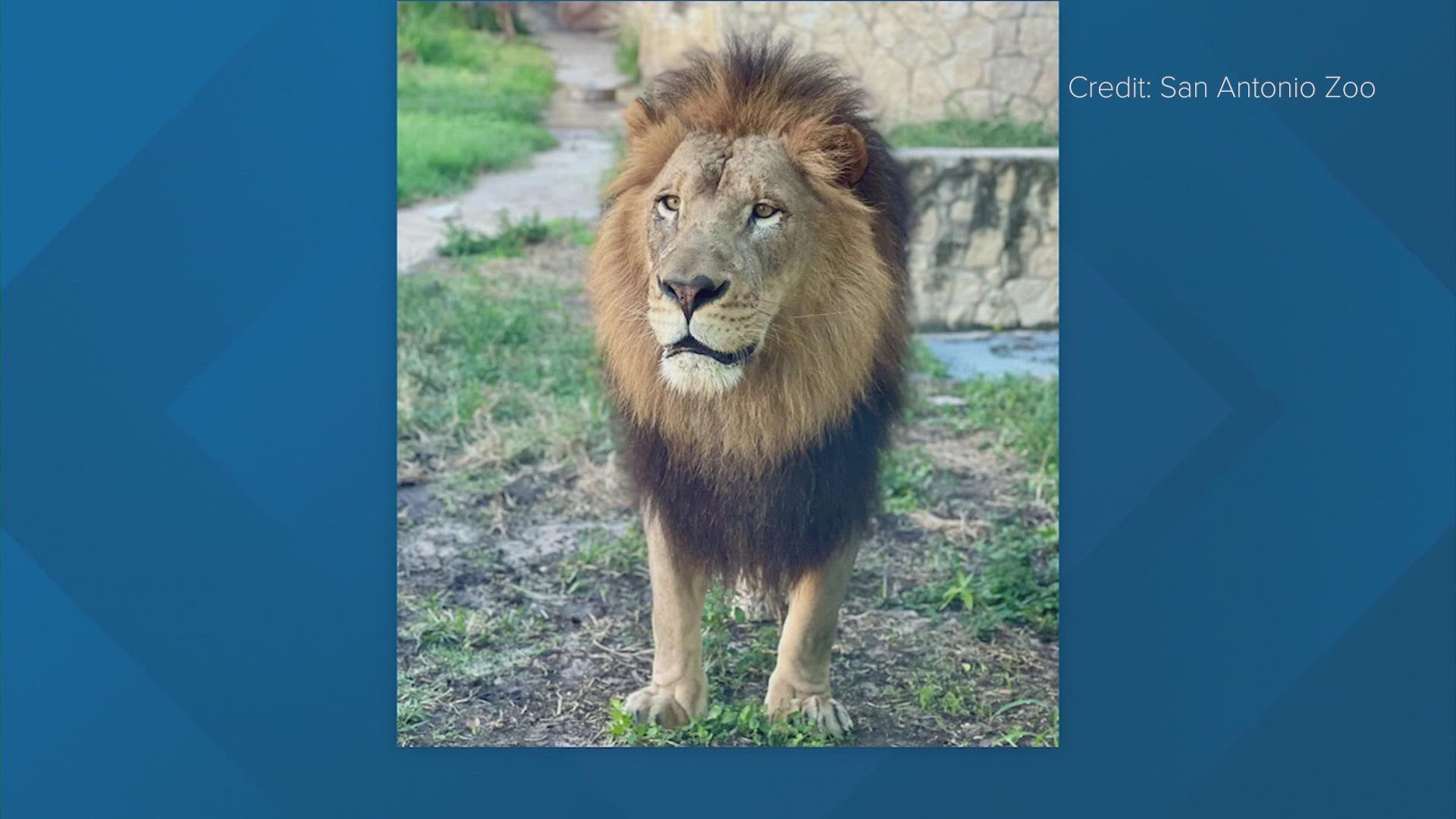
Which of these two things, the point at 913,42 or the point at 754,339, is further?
the point at 913,42

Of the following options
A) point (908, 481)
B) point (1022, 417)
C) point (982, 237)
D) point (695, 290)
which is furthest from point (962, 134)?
point (695, 290)

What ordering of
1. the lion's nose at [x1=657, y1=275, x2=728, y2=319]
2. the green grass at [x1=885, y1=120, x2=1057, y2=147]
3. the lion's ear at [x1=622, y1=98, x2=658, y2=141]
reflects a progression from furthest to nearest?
the green grass at [x1=885, y1=120, x2=1057, y2=147], the lion's ear at [x1=622, y1=98, x2=658, y2=141], the lion's nose at [x1=657, y1=275, x2=728, y2=319]

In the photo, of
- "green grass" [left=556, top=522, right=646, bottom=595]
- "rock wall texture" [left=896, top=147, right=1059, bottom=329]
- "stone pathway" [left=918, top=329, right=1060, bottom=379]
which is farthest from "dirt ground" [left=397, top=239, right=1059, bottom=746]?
"rock wall texture" [left=896, top=147, right=1059, bottom=329]

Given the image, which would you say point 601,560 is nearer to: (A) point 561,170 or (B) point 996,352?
(A) point 561,170

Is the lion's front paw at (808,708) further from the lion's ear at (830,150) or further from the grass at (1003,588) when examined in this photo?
the lion's ear at (830,150)

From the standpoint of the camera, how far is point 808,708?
126 inches

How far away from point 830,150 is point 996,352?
1568mm

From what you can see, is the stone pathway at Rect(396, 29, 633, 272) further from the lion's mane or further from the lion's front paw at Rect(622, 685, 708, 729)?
the lion's front paw at Rect(622, 685, 708, 729)

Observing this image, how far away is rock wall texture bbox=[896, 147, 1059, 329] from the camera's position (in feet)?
13.6

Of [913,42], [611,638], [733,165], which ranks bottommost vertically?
[611,638]

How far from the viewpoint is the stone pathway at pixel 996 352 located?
4211 mm

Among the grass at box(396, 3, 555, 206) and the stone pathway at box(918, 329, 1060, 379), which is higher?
the grass at box(396, 3, 555, 206)
